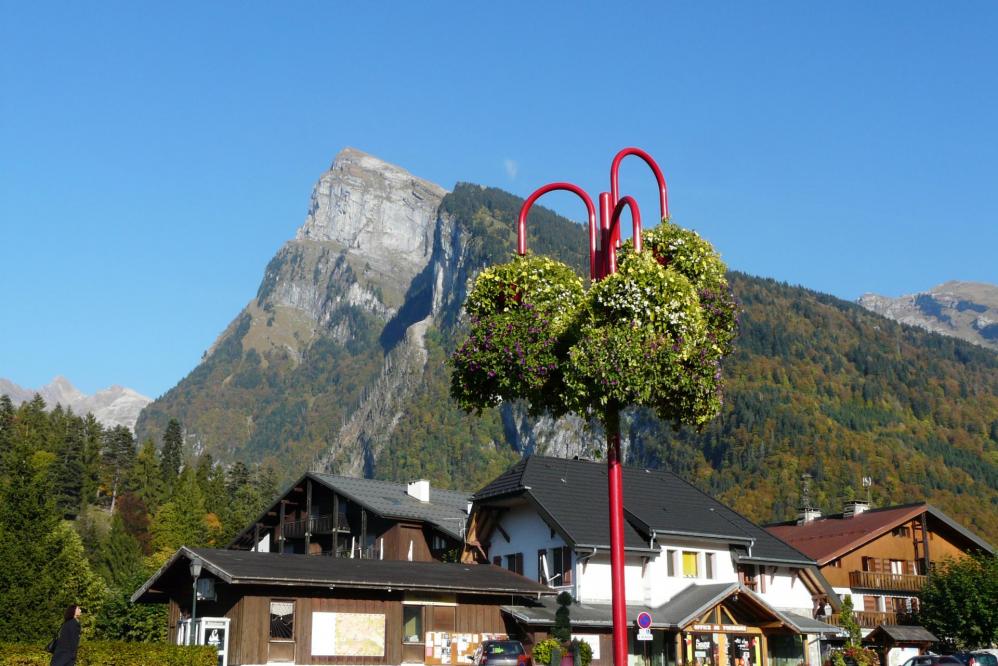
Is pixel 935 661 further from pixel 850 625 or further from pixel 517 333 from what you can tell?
pixel 517 333

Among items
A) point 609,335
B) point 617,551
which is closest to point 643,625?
point 617,551

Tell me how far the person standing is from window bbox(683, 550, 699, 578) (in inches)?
1464

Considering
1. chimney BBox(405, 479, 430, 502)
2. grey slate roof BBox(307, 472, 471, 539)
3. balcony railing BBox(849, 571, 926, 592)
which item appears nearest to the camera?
grey slate roof BBox(307, 472, 471, 539)

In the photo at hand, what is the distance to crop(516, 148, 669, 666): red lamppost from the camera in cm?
2097

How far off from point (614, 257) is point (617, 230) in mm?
741

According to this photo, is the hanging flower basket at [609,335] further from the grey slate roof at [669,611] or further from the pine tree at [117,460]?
the pine tree at [117,460]

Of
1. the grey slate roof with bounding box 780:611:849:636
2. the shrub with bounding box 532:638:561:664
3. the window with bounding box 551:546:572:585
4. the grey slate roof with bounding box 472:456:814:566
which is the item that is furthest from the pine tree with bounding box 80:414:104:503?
the shrub with bounding box 532:638:561:664

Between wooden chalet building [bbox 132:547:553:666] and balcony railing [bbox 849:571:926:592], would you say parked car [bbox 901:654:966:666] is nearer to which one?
wooden chalet building [bbox 132:547:553:666]

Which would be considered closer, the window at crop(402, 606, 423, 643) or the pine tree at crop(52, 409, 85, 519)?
the window at crop(402, 606, 423, 643)

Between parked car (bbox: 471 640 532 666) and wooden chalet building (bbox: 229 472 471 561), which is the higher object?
wooden chalet building (bbox: 229 472 471 561)

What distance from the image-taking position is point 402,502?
64.2 meters

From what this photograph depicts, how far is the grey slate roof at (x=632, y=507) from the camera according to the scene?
50156 mm

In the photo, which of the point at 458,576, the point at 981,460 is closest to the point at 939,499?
the point at 981,460

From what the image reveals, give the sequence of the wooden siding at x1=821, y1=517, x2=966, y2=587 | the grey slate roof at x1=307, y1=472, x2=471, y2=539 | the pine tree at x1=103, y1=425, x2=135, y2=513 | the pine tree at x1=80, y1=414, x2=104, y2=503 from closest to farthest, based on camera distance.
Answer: the grey slate roof at x1=307, y1=472, x2=471, y2=539, the wooden siding at x1=821, y1=517, x2=966, y2=587, the pine tree at x1=80, y1=414, x2=104, y2=503, the pine tree at x1=103, y1=425, x2=135, y2=513
